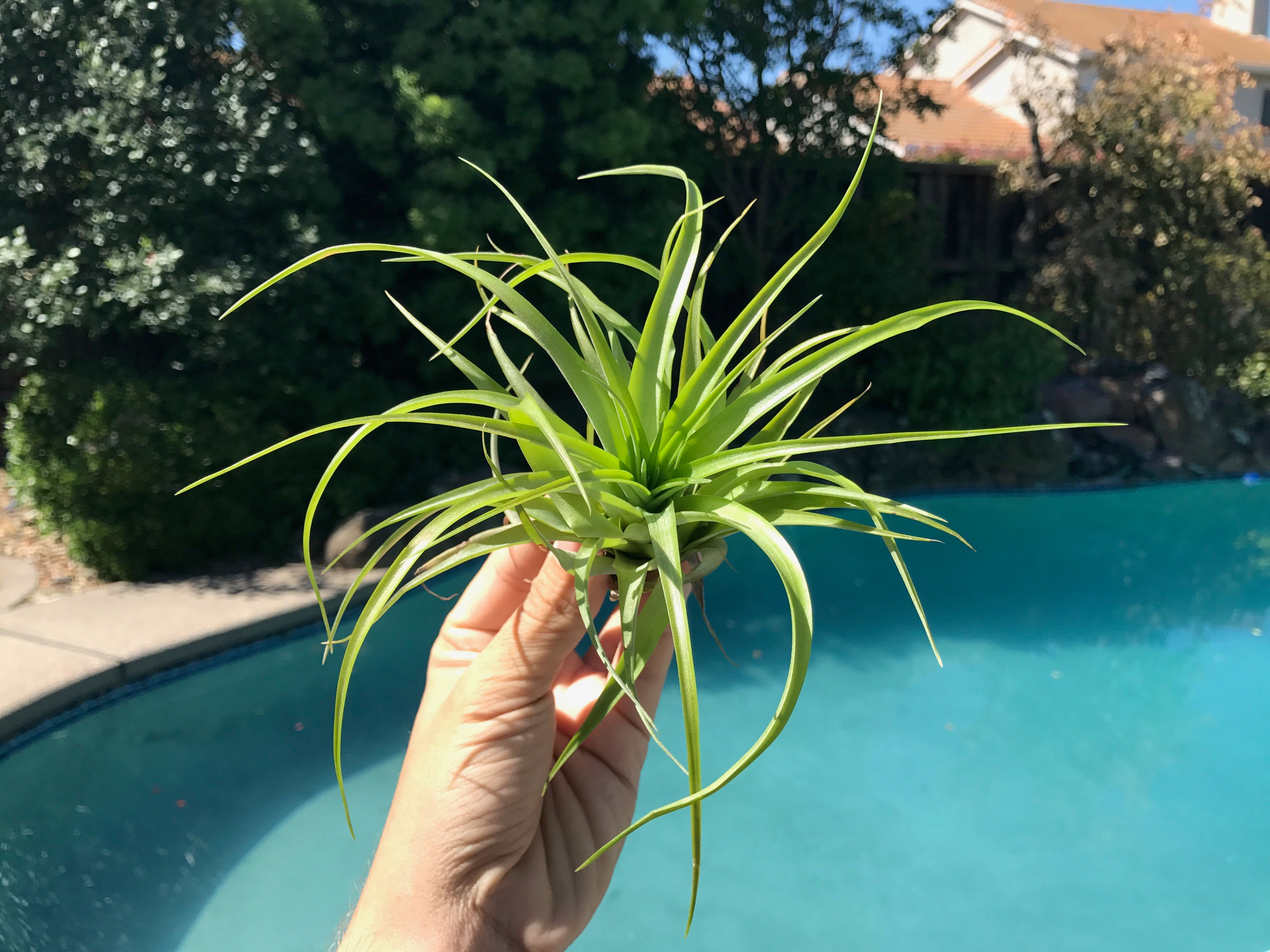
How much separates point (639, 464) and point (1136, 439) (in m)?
10.8

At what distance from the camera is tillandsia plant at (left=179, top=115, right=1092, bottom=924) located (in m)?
1.23

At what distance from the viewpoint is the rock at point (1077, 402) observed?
34.6 ft

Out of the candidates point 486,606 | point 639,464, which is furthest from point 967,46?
point 639,464

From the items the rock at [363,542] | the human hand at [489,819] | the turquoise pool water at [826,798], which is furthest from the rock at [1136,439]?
the human hand at [489,819]

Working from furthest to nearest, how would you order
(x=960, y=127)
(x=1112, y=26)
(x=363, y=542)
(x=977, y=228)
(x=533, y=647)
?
(x=1112, y=26)
(x=960, y=127)
(x=977, y=228)
(x=363, y=542)
(x=533, y=647)

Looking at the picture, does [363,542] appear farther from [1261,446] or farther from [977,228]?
[1261,446]

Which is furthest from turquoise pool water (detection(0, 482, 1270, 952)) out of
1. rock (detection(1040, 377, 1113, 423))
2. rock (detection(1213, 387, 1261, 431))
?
rock (detection(1213, 387, 1261, 431))

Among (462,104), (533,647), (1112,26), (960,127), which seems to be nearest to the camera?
(533,647)

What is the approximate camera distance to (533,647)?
135 centimetres

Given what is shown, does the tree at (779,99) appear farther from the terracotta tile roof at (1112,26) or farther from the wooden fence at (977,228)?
the terracotta tile roof at (1112,26)

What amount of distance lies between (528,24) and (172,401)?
3864 mm

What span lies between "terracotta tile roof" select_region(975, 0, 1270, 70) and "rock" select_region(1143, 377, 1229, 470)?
445 inches

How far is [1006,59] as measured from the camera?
2125 centimetres

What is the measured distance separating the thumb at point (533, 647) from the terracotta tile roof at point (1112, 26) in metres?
21.2
